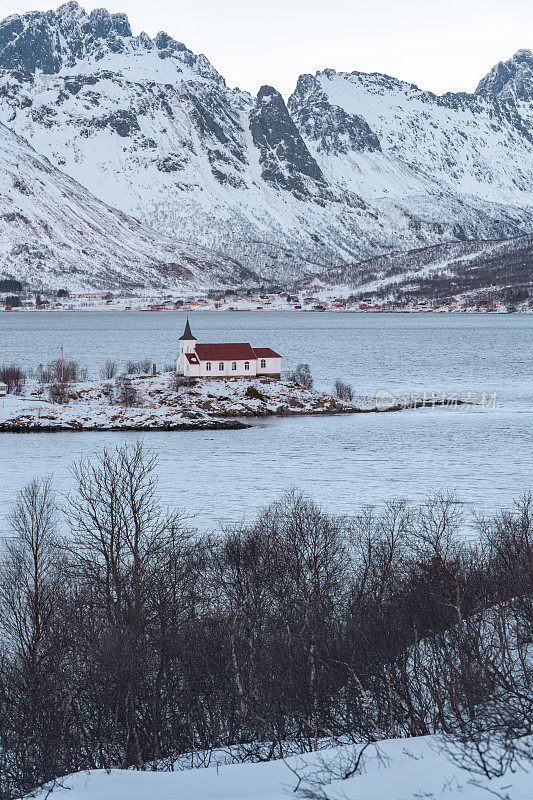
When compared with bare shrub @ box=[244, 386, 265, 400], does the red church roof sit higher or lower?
higher

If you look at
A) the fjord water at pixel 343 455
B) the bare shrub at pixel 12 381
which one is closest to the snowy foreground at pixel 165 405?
the bare shrub at pixel 12 381

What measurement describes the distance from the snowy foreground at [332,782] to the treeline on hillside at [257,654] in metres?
0.61

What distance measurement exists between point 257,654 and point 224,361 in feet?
202

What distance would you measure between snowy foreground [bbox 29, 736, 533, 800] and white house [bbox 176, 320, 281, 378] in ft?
220

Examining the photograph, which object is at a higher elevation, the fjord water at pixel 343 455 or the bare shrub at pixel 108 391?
the bare shrub at pixel 108 391

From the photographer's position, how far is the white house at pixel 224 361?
8125 centimetres

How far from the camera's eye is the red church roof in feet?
A: 266

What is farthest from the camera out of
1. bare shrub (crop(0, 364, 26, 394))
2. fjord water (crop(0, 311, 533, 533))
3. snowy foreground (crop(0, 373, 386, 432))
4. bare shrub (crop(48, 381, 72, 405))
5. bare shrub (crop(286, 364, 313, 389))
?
bare shrub (crop(286, 364, 313, 389))

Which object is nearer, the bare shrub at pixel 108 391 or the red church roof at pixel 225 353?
the bare shrub at pixel 108 391

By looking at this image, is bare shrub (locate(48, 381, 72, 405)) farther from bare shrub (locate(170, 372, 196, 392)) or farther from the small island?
bare shrub (locate(170, 372, 196, 392))

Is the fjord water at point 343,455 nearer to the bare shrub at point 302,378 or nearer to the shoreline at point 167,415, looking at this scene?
the shoreline at point 167,415

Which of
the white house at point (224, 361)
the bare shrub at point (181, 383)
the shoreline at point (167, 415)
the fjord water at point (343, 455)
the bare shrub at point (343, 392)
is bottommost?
the fjord water at point (343, 455)

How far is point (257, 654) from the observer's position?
20359mm

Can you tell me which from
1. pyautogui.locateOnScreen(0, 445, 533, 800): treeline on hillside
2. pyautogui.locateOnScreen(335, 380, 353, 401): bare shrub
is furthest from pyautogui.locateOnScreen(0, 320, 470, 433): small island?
pyautogui.locateOnScreen(0, 445, 533, 800): treeline on hillside
